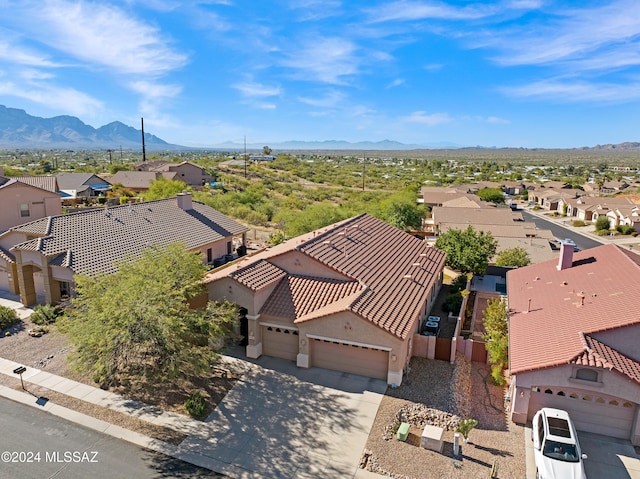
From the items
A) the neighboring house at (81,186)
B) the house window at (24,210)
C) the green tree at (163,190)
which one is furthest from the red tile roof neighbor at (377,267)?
the neighboring house at (81,186)

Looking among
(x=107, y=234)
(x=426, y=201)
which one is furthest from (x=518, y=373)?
(x=426, y=201)

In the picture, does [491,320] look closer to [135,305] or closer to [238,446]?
[238,446]

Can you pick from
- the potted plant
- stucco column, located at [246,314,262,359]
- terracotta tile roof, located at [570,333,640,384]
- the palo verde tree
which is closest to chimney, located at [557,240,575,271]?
terracotta tile roof, located at [570,333,640,384]

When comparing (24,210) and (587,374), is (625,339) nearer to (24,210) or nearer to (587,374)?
(587,374)

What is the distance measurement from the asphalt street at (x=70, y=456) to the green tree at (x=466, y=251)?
91.2 feet

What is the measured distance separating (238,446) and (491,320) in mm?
14335

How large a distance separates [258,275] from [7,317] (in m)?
15.5

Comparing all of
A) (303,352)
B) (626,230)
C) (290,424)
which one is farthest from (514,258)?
(626,230)

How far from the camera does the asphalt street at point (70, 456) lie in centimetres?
1519

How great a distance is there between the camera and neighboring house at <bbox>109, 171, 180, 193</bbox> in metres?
87.2

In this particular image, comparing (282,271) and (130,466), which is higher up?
(282,271)

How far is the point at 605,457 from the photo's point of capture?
Answer: 16.3 meters

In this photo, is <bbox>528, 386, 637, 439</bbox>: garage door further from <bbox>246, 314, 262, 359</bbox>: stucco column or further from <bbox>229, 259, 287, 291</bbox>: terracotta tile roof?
<bbox>229, 259, 287, 291</bbox>: terracotta tile roof

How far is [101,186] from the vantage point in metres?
80.3
